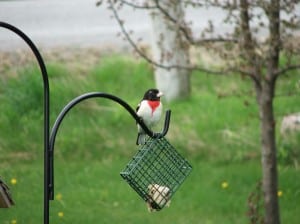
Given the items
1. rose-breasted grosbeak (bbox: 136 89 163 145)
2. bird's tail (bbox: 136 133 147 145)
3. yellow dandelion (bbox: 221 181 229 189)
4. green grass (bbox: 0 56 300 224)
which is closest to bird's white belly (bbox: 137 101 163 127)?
rose-breasted grosbeak (bbox: 136 89 163 145)

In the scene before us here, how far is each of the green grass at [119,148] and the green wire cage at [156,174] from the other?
164 cm

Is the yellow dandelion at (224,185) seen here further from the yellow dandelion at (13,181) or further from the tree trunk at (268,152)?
the yellow dandelion at (13,181)

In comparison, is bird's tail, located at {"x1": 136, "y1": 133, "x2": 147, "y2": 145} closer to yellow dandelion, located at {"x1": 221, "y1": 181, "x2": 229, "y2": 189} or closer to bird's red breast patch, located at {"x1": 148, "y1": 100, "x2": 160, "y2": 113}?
bird's red breast patch, located at {"x1": 148, "y1": 100, "x2": 160, "y2": 113}

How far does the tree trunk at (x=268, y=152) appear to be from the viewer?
5672mm

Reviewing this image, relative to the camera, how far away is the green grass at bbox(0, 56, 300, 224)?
6.19 meters

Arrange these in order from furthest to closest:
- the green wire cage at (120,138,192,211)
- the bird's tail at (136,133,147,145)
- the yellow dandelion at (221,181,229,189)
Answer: the yellow dandelion at (221,181,229,189), the bird's tail at (136,133,147,145), the green wire cage at (120,138,192,211)

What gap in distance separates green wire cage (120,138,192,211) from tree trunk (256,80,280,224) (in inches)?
56.3

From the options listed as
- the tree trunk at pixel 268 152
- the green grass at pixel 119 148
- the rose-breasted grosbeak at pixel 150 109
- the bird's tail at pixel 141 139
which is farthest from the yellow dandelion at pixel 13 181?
the rose-breasted grosbeak at pixel 150 109

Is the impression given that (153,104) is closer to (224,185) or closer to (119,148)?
(224,185)

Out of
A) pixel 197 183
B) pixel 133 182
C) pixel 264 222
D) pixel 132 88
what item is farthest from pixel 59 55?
pixel 133 182

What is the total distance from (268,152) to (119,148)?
2.04 meters

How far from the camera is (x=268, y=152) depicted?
18.8ft

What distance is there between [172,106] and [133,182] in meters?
4.34

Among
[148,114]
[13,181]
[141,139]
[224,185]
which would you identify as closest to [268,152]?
[224,185]
